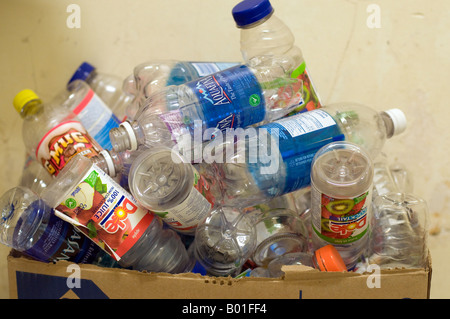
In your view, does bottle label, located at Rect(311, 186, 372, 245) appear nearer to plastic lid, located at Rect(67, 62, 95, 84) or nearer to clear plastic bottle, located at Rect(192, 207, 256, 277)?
clear plastic bottle, located at Rect(192, 207, 256, 277)

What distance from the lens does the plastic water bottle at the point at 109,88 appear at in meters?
1.47

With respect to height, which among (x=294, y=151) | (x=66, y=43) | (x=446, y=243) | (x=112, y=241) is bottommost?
(x=446, y=243)

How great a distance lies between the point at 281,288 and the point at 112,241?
1.19 feet

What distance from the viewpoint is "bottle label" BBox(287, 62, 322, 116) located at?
1.17 metres

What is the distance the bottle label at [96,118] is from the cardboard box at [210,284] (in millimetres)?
388

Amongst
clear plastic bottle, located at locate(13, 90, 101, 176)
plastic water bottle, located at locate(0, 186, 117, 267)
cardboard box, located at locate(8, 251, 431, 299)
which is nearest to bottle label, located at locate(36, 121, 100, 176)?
clear plastic bottle, located at locate(13, 90, 101, 176)

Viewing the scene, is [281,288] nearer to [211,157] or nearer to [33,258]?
[211,157]

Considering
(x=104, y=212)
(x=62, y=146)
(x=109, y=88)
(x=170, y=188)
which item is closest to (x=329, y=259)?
(x=170, y=188)

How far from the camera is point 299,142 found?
3.34 ft

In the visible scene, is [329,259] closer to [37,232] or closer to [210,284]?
[210,284]

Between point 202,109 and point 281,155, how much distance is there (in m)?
0.21

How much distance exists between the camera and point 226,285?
2.98 feet
